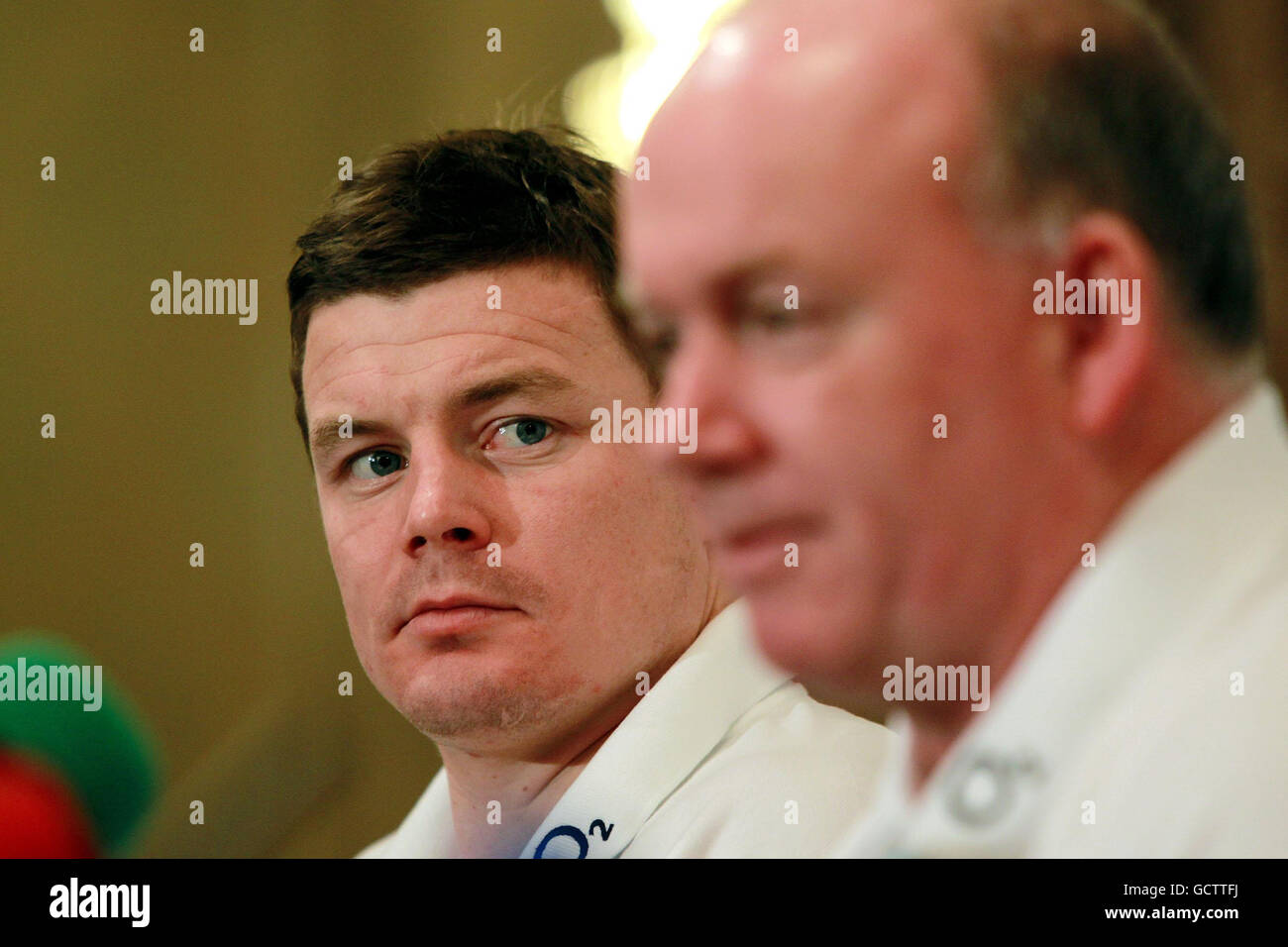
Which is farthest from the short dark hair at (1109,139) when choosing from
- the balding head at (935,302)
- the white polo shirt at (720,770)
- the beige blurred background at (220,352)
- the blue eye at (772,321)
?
the beige blurred background at (220,352)

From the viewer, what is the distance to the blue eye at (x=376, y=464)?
4.34ft

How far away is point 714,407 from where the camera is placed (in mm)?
781

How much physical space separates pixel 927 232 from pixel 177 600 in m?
0.97

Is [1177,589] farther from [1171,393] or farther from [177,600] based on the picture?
[177,600]

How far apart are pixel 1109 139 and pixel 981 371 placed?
0.14m

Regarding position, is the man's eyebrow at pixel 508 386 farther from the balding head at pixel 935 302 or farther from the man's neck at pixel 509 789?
the balding head at pixel 935 302

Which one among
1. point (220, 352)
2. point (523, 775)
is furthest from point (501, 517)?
point (220, 352)

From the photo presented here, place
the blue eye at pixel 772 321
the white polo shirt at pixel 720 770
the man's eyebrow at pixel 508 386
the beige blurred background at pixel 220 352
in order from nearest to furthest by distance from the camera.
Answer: the blue eye at pixel 772 321
the white polo shirt at pixel 720 770
the man's eyebrow at pixel 508 386
the beige blurred background at pixel 220 352

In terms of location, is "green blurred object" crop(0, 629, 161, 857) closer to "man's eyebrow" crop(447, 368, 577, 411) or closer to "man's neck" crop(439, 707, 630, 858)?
"man's neck" crop(439, 707, 630, 858)

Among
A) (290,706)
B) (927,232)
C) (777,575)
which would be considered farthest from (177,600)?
(927,232)
